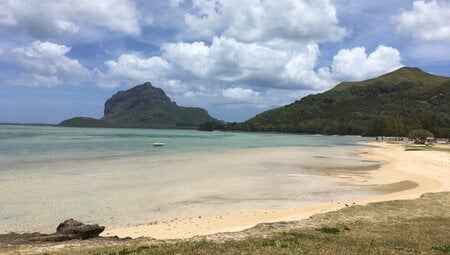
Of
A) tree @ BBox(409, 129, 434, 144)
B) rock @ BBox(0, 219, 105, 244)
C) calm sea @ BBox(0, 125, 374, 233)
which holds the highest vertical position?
tree @ BBox(409, 129, 434, 144)

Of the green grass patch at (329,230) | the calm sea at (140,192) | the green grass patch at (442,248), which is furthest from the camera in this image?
the calm sea at (140,192)

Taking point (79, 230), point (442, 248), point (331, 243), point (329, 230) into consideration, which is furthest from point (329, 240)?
point (79, 230)

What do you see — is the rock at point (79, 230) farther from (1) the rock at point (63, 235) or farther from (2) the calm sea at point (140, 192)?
A: (2) the calm sea at point (140, 192)

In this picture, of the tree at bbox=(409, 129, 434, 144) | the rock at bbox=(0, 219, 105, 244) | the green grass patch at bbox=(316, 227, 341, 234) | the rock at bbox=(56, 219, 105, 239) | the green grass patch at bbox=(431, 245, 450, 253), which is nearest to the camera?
the green grass patch at bbox=(431, 245, 450, 253)

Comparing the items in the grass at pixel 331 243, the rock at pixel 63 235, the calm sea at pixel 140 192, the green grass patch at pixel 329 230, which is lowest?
the calm sea at pixel 140 192

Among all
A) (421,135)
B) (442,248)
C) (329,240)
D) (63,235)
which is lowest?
(63,235)

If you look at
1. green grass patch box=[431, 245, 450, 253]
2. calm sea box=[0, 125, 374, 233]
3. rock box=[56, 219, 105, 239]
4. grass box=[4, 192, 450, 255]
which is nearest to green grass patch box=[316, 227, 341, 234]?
grass box=[4, 192, 450, 255]

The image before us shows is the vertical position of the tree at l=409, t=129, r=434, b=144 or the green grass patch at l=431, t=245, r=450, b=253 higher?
the tree at l=409, t=129, r=434, b=144

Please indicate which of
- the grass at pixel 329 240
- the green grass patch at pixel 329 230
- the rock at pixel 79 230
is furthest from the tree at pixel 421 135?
the rock at pixel 79 230

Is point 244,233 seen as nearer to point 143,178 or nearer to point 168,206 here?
point 168,206

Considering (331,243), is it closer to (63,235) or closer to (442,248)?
(442,248)

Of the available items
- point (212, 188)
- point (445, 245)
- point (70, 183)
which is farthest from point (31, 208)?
point (445, 245)

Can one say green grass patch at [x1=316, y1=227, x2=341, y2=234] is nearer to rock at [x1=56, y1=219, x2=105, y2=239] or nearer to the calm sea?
the calm sea

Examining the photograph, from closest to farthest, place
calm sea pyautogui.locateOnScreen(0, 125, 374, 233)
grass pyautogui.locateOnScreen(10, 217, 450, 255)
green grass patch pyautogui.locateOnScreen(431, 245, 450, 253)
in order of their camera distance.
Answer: grass pyautogui.locateOnScreen(10, 217, 450, 255), green grass patch pyautogui.locateOnScreen(431, 245, 450, 253), calm sea pyautogui.locateOnScreen(0, 125, 374, 233)
